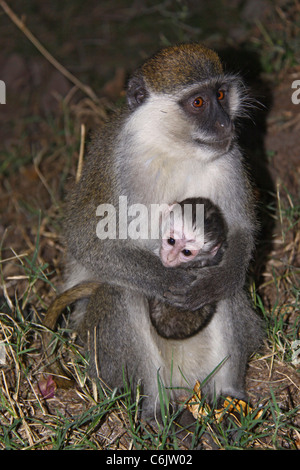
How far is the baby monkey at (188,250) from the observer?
3.50m

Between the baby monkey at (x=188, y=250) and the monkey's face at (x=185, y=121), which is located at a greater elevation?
the monkey's face at (x=185, y=121)

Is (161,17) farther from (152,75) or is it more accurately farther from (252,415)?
(252,415)

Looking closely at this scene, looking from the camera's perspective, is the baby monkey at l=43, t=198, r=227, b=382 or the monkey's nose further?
the baby monkey at l=43, t=198, r=227, b=382

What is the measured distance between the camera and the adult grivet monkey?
346 cm

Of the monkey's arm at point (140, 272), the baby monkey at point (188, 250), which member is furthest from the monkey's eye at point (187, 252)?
the monkey's arm at point (140, 272)

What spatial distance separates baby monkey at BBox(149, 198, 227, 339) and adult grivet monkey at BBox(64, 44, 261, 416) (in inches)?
2.1

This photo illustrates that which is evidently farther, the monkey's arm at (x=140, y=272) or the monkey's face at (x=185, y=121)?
the monkey's arm at (x=140, y=272)

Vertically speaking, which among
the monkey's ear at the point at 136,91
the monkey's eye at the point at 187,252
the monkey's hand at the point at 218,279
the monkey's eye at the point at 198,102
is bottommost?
the monkey's hand at the point at 218,279

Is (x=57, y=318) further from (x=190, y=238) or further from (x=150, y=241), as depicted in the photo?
(x=190, y=238)

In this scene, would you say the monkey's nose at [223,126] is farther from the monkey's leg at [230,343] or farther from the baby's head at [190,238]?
the monkey's leg at [230,343]

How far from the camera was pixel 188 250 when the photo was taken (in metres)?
3.55

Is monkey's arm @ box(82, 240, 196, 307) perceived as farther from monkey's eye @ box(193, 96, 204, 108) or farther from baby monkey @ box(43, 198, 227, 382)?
monkey's eye @ box(193, 96, 204, 108)

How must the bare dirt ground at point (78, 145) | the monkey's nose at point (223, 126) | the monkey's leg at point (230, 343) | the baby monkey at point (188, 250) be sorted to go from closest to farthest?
the monkey's nose at point (223, 126), the baby monkey at point (188, 250), the monkey's leg at point (230, 343), the bare dirt ground at point (78, 145)

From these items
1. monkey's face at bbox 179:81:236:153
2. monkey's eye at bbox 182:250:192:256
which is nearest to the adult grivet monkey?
monkey's face at bbox 179:81:236:153
